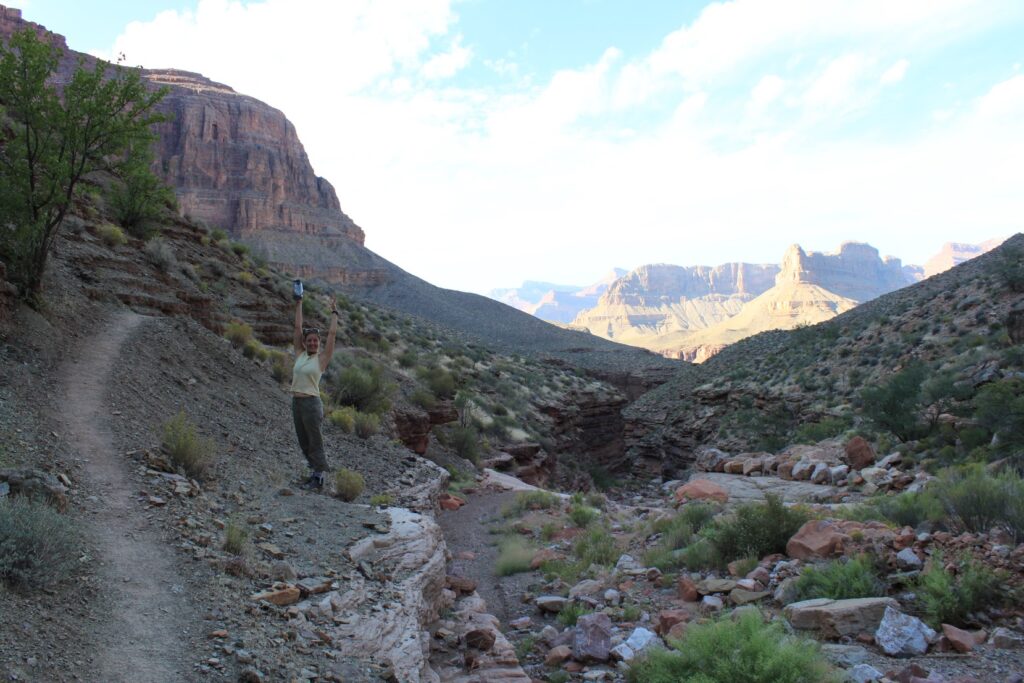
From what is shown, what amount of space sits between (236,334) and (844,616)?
12.0 m

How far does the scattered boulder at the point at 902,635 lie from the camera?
5453mm

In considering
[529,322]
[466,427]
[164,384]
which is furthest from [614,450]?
[529,322]

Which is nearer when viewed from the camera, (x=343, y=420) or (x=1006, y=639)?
(x=1006, y=639)

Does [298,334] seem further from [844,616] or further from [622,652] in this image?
[844,616]

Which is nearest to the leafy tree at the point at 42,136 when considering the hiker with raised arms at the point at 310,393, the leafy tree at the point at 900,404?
the hiker with raised arms at the point at 310,393

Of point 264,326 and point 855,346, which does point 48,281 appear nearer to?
point 264,326

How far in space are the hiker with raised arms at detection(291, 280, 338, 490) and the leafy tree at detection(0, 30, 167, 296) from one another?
401 cm

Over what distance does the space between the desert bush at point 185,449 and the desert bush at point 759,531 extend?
628 cm

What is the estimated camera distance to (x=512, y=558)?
397 inches

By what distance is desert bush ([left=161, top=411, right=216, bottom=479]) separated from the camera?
7.23 m

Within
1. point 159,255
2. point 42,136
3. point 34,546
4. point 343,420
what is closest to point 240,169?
point 159,255

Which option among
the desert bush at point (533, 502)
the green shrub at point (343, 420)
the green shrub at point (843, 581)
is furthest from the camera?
the desert bush at point (533, 502)

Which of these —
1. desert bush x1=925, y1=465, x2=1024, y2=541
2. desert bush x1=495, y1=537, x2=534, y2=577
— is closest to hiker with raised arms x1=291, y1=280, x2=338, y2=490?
desert bush x1=495, y1=537, x2=534, y2=577

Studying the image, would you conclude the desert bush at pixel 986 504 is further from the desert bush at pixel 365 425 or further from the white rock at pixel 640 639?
the desert bush at pixel 365 425
